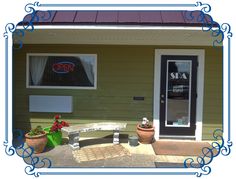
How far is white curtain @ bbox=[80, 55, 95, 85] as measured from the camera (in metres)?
6.15

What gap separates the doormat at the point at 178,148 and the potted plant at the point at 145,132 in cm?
20

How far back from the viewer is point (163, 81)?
20.0 feet

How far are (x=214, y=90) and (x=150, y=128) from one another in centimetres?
192

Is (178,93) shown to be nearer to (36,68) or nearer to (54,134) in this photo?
(54,134)

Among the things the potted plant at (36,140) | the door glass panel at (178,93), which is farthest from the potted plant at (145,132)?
the potted plant at (36,140)

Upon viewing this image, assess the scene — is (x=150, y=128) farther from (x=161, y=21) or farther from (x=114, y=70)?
(x=161, y=21)

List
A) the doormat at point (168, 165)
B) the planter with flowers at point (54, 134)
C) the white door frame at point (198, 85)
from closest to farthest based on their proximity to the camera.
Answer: the doormat at point (168, 165)
the planter with flowers at point (54, 134)
the white door frame at point (198, 85)

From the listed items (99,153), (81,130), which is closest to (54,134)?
(81,130)

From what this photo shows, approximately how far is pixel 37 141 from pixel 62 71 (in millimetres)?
2006

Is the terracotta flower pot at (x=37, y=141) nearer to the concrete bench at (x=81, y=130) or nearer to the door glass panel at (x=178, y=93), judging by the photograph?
the concrete bench at (x=81, y=130)

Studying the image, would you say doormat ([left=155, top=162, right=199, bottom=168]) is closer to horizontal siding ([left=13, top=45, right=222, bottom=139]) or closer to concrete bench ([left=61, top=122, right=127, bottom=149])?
concrete bench ([left=61, top=122, right=127, bottom=149])

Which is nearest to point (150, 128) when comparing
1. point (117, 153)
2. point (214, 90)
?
point (117, 153)

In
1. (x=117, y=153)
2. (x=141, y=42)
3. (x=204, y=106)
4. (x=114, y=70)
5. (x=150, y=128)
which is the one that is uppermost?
(x=141, y=42)

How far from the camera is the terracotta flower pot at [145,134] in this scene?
5648 mm
